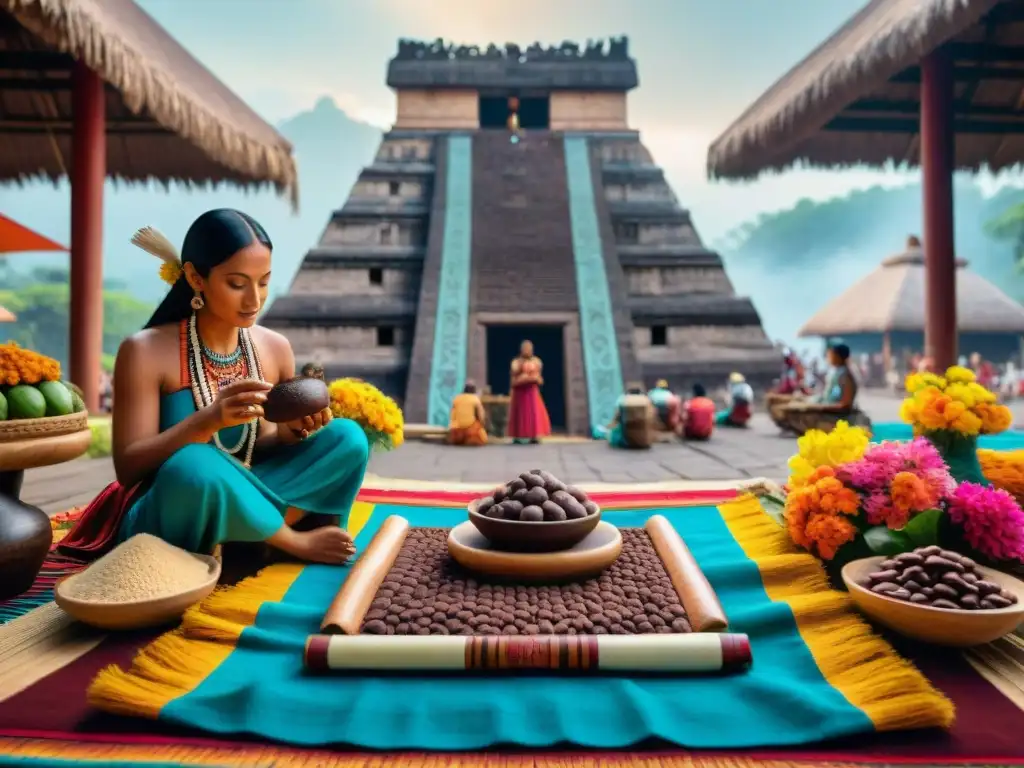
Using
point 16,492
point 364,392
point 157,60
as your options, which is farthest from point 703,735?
point 157,60

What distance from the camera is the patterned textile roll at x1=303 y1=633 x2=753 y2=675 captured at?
166 centimetres

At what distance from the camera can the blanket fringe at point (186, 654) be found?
150 cm

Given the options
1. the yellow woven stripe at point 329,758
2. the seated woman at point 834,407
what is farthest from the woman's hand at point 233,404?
the seated woman at point 834,407

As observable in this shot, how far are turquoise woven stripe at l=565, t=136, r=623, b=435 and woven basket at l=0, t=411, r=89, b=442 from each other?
5991 millimetres

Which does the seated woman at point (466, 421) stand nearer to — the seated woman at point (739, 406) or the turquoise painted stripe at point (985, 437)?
the seated woman at point (739, 406)

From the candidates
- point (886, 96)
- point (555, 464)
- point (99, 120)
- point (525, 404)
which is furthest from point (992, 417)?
point (99, 120)

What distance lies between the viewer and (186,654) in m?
1.72

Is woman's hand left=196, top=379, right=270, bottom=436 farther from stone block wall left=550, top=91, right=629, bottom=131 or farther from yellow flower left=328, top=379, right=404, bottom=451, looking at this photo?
stone block wall left=550, top=91, right=629, bottom=131

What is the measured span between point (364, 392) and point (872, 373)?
18.3 m

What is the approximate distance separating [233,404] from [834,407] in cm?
576

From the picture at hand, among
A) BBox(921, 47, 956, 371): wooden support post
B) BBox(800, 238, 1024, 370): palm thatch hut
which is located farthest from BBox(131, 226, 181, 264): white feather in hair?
BBox(800, 238, 1024, 370): palm thatch hut

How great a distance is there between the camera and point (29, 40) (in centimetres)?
645

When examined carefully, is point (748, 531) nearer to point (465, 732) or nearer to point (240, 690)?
point (465, 732)

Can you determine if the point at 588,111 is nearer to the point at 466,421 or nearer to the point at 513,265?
the point at 513,265
